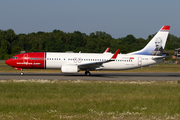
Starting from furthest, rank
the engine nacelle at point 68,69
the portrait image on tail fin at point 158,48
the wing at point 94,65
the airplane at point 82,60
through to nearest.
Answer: the portrait image on tail fin at point 158,48, the airplane at point 82,60, the wing at point 94,65, the engine nacelle at point 68,69

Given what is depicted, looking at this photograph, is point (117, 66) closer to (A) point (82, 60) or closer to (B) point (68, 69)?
(A) point (82, 60)

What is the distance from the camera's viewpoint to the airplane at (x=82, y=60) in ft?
106

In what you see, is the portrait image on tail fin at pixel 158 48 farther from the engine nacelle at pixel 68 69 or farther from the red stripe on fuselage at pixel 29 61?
the red stripe on fuselage at pixel 29 61

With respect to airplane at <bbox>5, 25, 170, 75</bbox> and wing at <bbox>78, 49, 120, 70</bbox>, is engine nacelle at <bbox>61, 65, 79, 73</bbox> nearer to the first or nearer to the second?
airplane at <bbox>5, 25, 170, 75</bbox>

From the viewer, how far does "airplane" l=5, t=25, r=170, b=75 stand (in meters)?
32.3

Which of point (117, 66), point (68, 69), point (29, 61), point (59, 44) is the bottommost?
point (68, 69)

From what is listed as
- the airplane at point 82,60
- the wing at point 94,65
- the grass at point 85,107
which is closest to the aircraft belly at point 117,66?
the airplane at point 82,60

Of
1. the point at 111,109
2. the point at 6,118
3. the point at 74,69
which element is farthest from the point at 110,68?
the point at 6,118

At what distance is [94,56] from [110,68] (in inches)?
→ 110

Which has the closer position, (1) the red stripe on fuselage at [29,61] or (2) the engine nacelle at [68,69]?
(2) the engine nacelle at [68,69]

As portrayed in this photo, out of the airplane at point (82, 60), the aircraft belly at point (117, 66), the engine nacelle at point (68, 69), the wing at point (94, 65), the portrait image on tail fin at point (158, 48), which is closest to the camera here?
the engine nacelle at point (68, 69)

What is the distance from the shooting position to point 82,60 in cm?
3300

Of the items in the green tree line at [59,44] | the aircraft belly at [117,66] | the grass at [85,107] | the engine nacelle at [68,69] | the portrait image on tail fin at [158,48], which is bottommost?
the grass at [85,107]

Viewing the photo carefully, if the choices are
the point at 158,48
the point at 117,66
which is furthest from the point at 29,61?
the point at 158,48
